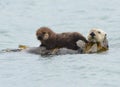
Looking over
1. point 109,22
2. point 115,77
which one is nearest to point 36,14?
point 109,22

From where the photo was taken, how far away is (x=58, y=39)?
17.1 metres

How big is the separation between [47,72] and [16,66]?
3.20 feet

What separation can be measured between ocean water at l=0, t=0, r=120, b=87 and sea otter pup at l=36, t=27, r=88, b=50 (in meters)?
0.31

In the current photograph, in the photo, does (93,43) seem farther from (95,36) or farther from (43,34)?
(43,34)

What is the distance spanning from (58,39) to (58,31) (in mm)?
6476

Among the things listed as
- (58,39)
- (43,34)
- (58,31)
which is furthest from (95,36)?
(58,31)

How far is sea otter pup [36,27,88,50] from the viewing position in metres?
17.1

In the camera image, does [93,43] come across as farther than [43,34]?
No

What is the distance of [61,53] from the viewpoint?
671 inches

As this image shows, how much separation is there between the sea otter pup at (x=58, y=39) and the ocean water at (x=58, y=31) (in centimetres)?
31

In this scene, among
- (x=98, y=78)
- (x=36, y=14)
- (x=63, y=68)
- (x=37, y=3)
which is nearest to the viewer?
(x=98, y=78)

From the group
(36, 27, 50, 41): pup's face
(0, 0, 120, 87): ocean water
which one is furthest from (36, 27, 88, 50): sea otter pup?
(0, 0, 120, 87): ocean water

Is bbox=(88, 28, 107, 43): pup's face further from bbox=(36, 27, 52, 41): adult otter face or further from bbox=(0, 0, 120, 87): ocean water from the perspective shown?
bbox=(36, 27, 52, 41): adult otter face

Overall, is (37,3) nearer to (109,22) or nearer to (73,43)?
(109,22)
